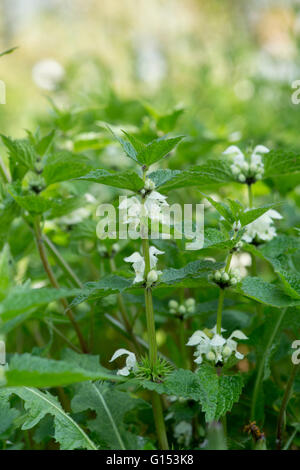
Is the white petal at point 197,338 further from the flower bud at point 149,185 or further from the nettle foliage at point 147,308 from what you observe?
the flower bud at point 149,185

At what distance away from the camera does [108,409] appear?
2.85 feet

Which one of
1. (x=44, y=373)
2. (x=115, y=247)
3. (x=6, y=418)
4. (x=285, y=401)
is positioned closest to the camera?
(x=44, y=373)

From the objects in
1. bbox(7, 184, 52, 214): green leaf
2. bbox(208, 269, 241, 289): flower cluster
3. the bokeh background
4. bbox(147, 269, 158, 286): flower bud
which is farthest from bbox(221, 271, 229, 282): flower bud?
the bokeh background

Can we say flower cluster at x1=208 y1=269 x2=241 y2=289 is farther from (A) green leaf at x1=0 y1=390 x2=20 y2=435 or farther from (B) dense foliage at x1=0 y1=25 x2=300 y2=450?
(A) green leaf at x1=0 y1=390 x2=20 y2=435

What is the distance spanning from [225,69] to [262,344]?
2.65m

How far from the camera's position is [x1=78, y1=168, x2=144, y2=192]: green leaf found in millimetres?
667

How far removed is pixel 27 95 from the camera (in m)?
4.42

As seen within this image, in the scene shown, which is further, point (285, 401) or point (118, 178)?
point (285, 401)

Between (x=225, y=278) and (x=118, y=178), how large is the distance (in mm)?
219

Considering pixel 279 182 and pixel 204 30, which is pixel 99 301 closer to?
pixel 279 182

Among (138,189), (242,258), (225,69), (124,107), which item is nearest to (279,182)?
(242,258)

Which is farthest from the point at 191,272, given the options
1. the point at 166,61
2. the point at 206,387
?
the point at 166,61

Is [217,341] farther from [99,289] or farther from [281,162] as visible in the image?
[281,162]

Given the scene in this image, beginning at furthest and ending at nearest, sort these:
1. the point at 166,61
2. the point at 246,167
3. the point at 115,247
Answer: the point at 166,61 < the point at 115,247 < the point at 246,167
